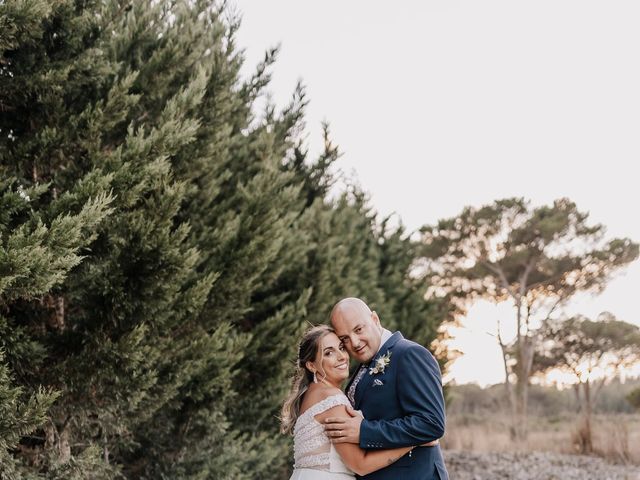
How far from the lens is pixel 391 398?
346cm

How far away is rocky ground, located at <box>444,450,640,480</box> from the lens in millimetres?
14586

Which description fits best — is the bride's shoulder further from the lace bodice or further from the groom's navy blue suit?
the groom's navy blue suit

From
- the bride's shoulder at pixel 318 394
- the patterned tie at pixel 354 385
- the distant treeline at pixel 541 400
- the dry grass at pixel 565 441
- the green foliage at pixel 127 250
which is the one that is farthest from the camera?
the distant treeline at pixel 541 400

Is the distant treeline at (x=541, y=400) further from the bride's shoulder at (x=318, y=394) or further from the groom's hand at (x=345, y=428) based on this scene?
the groom's hand at (x=345, y=428)

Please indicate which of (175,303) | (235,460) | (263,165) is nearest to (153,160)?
(175,303)

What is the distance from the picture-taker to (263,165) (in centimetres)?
912

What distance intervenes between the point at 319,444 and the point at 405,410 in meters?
0.54

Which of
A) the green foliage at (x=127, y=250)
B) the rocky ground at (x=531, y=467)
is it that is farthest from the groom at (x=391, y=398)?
the rocky ground at (x=531, y=467)

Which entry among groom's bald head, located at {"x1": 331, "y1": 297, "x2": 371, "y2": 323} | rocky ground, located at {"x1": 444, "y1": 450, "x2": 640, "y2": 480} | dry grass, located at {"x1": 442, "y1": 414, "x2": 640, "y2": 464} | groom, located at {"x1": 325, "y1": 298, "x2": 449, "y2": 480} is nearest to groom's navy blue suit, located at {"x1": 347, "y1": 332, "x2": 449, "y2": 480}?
groom, located at {"x1": 325, "y1": 298, "x2": 449, "y2": 480}

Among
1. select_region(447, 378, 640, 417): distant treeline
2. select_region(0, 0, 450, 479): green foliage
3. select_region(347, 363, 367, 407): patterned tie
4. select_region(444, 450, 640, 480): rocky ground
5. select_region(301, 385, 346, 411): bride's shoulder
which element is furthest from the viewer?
select_region(447, 378, 640, 417): distant treeline

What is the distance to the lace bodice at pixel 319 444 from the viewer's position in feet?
11.7

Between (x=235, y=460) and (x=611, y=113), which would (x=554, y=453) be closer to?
(x=611, y=113)

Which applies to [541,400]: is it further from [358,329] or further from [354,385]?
[358,329]

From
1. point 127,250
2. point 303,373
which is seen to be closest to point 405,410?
point 303,373
